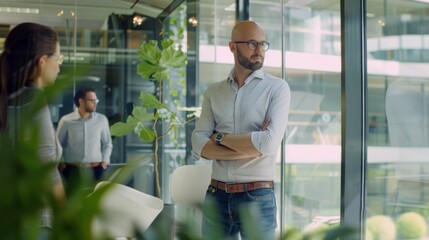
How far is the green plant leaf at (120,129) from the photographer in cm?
754

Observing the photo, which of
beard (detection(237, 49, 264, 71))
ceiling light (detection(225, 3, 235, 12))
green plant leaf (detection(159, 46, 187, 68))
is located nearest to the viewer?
beard (detection(237, 49, 264, 71))

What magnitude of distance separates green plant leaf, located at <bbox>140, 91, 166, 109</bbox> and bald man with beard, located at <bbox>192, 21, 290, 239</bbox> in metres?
3.40

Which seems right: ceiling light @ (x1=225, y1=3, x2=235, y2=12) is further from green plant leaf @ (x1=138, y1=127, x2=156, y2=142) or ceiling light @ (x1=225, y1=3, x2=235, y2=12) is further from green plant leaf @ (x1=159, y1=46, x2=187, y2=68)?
green plant leaf @ (x1=138, y1=127, x2=156, y2=142)

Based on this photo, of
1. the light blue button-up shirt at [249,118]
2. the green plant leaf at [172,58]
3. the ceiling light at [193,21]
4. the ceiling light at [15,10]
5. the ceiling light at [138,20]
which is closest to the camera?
the light blue button-up shirt at [249,118]

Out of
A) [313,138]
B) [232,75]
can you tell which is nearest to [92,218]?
[232,75]

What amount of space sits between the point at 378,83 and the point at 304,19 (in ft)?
4.54

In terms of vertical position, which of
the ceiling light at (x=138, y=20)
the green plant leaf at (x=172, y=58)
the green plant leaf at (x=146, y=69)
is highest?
the ceiling light at (x=138, y=20)

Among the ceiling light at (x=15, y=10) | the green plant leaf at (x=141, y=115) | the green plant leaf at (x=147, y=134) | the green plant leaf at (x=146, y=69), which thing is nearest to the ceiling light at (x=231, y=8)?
the green plant leaf at (x=146, y=69)

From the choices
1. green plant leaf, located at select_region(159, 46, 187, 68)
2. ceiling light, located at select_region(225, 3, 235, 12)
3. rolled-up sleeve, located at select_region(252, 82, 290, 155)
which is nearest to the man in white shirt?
green plant leaf, located at select_region(159, 46, 187, 68)

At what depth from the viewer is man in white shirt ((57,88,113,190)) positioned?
24.0 ft

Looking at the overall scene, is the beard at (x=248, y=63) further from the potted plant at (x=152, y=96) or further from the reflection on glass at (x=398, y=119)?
the potted plant at (x=152, y=96)

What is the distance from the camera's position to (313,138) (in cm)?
528

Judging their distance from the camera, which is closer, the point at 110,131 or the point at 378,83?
the point at 378,83

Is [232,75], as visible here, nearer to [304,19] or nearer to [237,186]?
[237,186]
